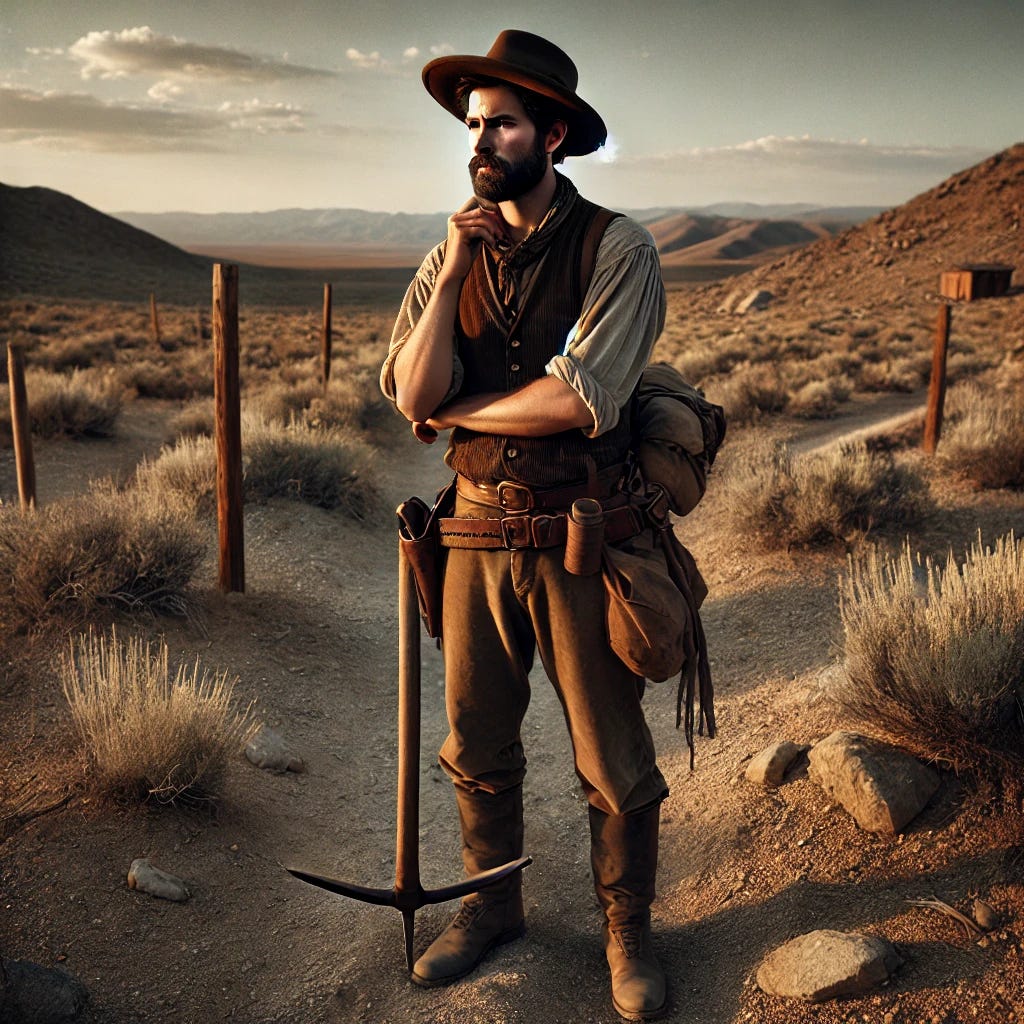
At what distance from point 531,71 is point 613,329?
2.25 ft

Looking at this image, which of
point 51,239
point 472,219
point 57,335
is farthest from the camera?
point 51,239

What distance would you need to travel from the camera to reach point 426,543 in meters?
2.79

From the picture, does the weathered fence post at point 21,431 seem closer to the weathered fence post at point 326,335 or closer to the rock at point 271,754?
the rock at point 271,754

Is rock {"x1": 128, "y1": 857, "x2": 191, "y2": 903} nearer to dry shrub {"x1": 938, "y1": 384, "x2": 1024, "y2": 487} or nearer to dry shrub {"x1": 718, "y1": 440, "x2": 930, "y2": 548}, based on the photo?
dry shrub {"x1": 718, "y1": 440, "x2": 930, "y2": 548}

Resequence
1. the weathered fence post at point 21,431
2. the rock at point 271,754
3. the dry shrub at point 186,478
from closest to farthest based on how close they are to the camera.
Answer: the rock at point 271,754 → the weathered fence post at point 21,431 → the dry shrub at point 186,478

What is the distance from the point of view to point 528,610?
2689mm

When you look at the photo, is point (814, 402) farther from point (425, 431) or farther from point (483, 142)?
point (483, 142)

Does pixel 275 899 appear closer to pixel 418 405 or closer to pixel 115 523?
pixel 418 405

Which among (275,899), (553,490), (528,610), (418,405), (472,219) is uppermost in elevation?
(472,219)

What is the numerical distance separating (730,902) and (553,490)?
5.56 feet

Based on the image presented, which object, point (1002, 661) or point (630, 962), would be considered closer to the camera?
point (630, 962)

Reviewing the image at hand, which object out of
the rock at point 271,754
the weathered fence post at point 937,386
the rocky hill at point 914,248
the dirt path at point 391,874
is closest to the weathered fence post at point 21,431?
the dirt path at point 391,874

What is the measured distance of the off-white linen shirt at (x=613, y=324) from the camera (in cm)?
240

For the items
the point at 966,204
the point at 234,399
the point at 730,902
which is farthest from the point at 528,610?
the point at 966,204
